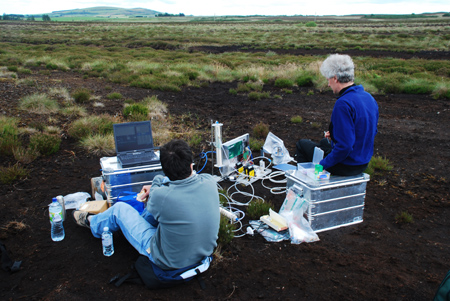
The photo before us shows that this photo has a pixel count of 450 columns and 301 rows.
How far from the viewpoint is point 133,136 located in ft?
14.0

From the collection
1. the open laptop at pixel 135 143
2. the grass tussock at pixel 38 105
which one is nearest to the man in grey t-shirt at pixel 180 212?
the open laptop at pixel 135 143

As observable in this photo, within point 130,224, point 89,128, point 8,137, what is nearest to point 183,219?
point 130,224

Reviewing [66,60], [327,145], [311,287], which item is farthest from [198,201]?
[66,60]

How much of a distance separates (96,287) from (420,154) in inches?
235

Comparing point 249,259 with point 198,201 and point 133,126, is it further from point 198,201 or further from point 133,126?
point 133,126

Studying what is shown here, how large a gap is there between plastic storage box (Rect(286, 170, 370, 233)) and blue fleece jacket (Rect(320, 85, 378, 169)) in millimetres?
223

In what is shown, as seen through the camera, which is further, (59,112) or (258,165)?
(59,112)

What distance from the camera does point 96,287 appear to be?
2.91 meters

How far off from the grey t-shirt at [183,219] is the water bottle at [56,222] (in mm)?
1289

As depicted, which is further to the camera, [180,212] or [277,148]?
[277,148]

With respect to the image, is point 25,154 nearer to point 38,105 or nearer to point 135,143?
point 135,143

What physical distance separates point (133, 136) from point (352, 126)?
8.46ft

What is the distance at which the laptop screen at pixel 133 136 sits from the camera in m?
4.18

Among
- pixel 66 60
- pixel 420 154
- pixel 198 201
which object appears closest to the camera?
pixel 198 201
